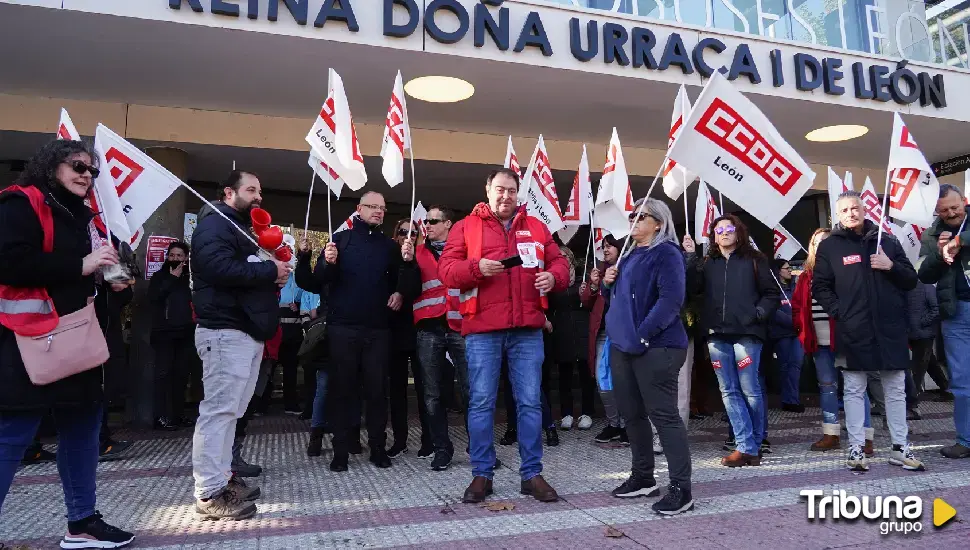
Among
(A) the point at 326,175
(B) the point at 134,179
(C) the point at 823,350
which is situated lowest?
(C) the point at 823,350

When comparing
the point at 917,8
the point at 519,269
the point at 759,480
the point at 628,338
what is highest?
the point at 917,8

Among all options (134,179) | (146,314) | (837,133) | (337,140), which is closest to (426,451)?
(337,140)

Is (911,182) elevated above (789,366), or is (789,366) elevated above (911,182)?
(911,182)

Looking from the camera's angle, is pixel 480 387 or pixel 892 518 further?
pixel 480 387

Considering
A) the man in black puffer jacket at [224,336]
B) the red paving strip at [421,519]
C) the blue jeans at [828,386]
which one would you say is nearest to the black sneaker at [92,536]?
the red paving strip at [421,519]

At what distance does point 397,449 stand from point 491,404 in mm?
1861

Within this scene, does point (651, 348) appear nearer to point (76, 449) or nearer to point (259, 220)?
point (259, 220)

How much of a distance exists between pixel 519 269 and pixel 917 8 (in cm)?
947

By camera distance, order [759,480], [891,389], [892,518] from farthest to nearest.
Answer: [891,389]
[759,480]
[892,518]

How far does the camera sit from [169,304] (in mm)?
7355

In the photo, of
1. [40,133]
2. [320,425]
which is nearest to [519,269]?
[320,425]

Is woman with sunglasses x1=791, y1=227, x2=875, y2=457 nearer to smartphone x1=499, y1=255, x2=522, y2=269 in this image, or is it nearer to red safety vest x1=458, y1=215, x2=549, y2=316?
red safety vest x1=458, y1=215, x2=549, y2=316

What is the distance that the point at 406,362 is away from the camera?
5.68 m

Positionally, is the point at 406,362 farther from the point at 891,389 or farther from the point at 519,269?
the point at 891,389
